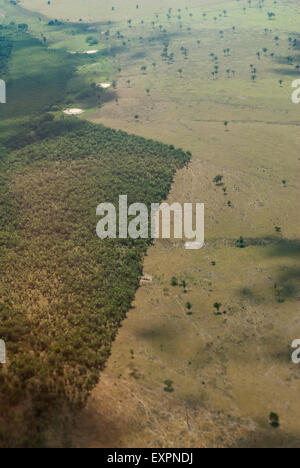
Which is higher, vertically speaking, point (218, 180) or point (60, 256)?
point (218, 180)

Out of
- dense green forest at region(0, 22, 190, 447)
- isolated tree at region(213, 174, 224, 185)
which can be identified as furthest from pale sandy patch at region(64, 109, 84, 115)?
isolated tree at region(213, 174, 224, 185)

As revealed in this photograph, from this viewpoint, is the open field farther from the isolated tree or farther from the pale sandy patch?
the pale sandy patch

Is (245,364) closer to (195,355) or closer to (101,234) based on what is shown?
(195,355)

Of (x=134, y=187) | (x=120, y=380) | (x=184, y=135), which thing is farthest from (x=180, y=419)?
(x=184, y=135)

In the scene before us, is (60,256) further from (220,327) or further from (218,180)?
(218,180)

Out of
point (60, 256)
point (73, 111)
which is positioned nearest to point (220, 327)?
point (60, 256)

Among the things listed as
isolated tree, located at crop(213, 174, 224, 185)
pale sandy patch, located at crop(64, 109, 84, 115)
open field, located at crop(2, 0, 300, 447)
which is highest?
pale sandy patch, located at crop(64, 109, 84, 115)

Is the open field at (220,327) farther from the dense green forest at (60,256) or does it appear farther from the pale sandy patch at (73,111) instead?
the pale sandy patch at (73,111)

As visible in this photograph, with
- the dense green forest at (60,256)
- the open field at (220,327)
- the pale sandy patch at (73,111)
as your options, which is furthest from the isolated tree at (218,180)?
the pale sandy patch at (73,111)
